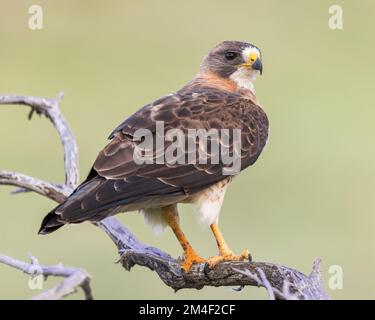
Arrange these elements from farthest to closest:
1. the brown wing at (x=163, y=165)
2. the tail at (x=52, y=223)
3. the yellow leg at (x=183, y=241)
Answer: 1. the yellow leg at (x=183, y=241)
2. the brown wing at (x=163, y=165)
3. the tail at (x=52, y=223)

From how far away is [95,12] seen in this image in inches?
844

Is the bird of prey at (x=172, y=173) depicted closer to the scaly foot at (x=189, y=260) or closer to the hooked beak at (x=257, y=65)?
the scaly foot at (x=189, y=260)

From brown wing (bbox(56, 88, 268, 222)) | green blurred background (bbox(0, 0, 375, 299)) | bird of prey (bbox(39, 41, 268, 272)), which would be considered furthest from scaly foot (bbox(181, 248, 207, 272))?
green blurred background (bbox(0, 0, 375, 299))

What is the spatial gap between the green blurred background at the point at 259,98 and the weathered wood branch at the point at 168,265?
2.35m

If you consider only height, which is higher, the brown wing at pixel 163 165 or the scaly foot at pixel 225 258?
the brown wing at pixel 163 165

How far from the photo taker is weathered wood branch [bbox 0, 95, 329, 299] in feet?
20.6

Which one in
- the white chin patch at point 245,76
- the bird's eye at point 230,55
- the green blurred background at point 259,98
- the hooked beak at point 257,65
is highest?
the bird's eye at point 230,55

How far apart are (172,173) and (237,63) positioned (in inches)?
82.5

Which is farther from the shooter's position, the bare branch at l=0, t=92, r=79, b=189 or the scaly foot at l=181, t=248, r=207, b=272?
the bare branch at l=0, t=92, r=79, b=189

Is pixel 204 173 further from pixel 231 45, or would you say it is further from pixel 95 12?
pixel 95 12

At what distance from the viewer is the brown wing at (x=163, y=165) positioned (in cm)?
691

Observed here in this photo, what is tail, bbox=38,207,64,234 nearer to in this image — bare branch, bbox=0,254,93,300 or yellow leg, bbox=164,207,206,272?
bare branch, bbox=0,254,93,300

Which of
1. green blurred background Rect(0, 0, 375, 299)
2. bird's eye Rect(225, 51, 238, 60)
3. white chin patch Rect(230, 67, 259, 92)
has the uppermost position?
bird's eye Rect(225, 51, 238, 60)

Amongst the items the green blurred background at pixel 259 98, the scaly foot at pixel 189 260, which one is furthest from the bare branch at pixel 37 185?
the green blurred background at pixel 259 98
